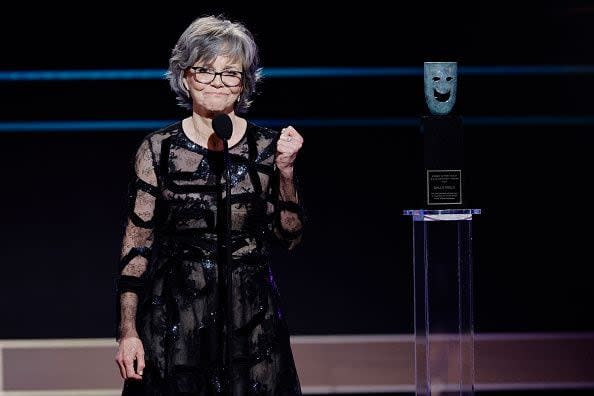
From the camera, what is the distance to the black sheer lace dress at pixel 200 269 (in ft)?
7.18

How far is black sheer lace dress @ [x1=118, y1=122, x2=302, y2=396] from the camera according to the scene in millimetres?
2189

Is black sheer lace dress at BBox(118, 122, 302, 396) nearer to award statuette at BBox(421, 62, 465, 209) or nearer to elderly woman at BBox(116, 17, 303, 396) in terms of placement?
elderly woman at BBox(116, 17, 303, 396)

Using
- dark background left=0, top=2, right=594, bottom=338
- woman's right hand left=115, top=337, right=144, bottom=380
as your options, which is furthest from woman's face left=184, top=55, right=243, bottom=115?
dark background left=0, top=2, right=594, bottom=338

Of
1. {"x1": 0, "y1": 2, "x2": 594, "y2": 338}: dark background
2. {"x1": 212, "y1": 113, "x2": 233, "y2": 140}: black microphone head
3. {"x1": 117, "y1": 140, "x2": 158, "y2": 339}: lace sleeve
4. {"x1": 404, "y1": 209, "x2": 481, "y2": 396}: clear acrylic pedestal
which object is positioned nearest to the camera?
{"x1": 212, "y1": 113, "x2": 233, "y2": 140}: black microphone head

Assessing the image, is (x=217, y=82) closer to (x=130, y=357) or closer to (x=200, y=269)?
(x=200, y=269)

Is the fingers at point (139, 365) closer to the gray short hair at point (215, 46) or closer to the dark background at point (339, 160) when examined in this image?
the gray short hair at point (215, 46)

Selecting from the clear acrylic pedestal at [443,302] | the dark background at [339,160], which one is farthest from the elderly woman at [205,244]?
the dark background at [339,160]

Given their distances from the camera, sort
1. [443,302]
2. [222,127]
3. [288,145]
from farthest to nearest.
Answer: [443,302]
[288,145]
[222,127]

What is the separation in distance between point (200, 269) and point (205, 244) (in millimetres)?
54

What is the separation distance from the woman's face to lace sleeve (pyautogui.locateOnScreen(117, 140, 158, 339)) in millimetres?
169

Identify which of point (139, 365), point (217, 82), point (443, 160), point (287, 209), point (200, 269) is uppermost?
point (217, 82)

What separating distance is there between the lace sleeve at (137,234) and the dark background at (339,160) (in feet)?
5.78

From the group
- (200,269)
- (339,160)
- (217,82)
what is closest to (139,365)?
(200,269)

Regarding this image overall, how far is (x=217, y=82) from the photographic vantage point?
2217 millimetres
